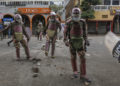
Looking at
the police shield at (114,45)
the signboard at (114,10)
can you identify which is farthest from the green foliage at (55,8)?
the police shield at (114,45)

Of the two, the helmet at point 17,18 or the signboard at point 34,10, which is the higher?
the signboard at point 34,10

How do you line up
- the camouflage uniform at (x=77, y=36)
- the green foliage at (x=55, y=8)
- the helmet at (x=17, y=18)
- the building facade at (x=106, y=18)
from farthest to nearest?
the green foliage at (x=55, y=8) → the building facade at (x=106, y=18) → the helmet at (x=17, y=18) → the camouflage uniform at (x=77, y=36)

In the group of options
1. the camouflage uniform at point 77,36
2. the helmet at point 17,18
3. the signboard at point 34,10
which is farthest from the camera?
the signboard at point 34,10

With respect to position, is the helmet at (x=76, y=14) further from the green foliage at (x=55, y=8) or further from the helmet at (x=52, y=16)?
the green foliage at (x=55, y=8)

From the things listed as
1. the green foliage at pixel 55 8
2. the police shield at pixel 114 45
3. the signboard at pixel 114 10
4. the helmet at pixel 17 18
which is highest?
the green foliage at pixel 55 8

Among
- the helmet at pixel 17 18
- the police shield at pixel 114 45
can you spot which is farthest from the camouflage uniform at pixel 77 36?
the helmet at pixel 17 18

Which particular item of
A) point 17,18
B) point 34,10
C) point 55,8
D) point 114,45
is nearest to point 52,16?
point 17,18

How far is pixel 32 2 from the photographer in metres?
39.1

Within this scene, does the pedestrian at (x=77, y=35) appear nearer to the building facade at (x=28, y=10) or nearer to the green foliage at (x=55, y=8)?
the green foliage at (x=55, y=8)

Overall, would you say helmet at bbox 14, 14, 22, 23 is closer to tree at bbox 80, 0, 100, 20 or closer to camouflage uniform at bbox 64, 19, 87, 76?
camouflage uniform at bbox 64, 19, 87, 76

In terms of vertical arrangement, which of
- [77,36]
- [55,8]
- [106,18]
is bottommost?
[77,36]

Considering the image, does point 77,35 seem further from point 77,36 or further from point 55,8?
point 55,8

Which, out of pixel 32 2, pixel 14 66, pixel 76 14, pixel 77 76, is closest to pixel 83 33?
pixel 76 14

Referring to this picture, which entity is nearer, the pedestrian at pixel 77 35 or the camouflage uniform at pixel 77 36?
the pedestrian at pixel 77 35
